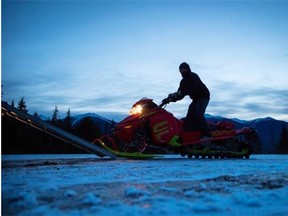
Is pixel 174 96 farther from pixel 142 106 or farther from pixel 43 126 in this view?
pixel 43 126

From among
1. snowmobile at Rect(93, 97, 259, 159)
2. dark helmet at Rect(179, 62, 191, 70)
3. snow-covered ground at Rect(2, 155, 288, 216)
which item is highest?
dark helmet at Rect(179, 62, 191, 70)

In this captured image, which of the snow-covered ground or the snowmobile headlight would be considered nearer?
the snow-covered ground

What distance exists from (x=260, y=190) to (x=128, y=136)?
4.18 meters

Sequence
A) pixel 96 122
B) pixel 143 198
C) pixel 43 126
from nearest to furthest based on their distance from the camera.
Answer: pixel 143 198
pixel 43 126
pixel 96 122

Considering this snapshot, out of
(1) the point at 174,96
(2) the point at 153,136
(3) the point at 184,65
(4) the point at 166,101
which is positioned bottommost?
(2) the point at 153,136

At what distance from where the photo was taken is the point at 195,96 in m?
7.14

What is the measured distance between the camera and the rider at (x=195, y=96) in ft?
23.2

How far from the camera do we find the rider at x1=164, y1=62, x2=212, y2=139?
707 cm

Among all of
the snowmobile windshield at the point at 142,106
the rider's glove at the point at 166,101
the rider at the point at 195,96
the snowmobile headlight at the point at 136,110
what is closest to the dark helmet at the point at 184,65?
the rider at the point at 195,96

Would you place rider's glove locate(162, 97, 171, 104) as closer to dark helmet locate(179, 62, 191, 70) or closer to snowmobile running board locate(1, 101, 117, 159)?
dark helmet locate(179, 62, 191, 70)

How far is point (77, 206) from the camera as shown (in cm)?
186

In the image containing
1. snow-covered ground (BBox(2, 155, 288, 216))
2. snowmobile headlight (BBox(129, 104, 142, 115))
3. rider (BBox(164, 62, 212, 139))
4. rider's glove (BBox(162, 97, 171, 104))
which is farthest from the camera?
rider (BBox(164, 62, 212, 139))

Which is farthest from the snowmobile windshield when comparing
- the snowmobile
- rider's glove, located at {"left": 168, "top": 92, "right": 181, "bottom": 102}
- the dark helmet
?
the dark helmet

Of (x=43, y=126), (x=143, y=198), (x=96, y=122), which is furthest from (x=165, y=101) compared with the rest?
(x=96, y=122)
